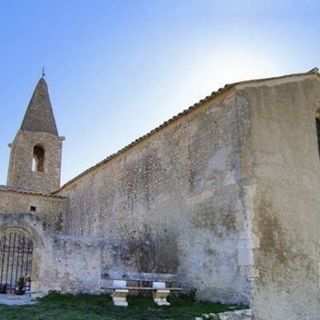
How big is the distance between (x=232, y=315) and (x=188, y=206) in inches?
158

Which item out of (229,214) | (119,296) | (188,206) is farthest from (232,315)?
(188,206)

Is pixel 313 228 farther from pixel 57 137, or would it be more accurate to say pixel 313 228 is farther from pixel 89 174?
pixel 57 137

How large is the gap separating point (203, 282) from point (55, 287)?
3791mm

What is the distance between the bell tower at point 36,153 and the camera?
78.0 feet

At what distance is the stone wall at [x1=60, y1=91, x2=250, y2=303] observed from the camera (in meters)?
11.2

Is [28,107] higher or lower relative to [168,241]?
higher

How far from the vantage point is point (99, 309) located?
9680 millimetres

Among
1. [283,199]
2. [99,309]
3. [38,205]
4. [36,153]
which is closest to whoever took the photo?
[99,309]

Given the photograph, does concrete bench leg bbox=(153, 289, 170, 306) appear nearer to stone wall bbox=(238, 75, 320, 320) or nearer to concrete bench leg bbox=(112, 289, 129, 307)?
concrete bench leg bbox=(112, 289, 129, 307)

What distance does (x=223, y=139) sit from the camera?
12.1 metres

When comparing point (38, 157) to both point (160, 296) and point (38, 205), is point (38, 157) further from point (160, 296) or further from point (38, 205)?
point (160, 296)

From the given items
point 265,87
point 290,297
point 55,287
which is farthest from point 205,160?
point 55,287

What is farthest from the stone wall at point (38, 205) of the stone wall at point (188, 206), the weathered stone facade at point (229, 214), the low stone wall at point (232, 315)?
the low stone wall at point (232, 315)

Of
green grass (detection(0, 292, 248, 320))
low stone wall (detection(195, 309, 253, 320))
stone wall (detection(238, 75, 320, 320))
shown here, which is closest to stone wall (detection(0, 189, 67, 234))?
green grass (detection(0, 292, 248, 320))
